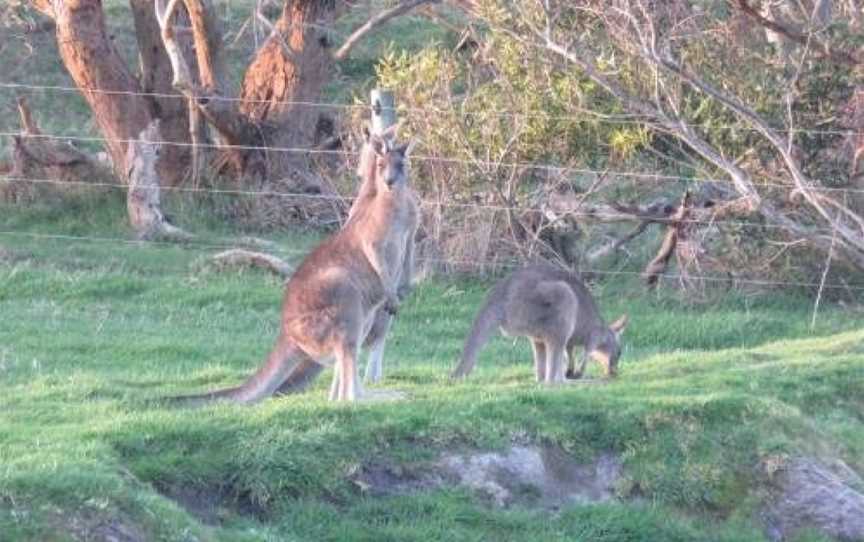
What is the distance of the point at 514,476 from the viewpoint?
338 inches

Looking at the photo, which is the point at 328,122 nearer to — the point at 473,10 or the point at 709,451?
the point at 473,10

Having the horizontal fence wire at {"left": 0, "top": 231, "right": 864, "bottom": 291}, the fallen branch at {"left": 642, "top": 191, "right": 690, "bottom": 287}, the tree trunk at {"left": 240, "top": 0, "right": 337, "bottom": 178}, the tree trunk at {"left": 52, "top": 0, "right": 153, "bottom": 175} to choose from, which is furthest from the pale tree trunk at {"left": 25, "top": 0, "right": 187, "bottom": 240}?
the fallen branch at {"left": 642, "top": 191, "right": 690, "bottom": 287}

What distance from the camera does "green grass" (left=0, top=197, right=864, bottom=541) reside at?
7.57 m

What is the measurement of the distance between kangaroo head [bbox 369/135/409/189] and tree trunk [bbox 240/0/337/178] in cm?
795

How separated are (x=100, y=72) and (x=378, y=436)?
10.1 metres

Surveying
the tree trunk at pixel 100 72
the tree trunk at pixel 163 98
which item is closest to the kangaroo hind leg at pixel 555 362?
the tree trunk at pixel 100 72

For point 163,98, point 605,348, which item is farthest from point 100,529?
point 163,98

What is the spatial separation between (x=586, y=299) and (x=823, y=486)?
8.41 ft

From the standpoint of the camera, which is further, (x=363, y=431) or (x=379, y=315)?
(x=379, y=315)

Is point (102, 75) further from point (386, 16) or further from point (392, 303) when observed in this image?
point (392, 303)

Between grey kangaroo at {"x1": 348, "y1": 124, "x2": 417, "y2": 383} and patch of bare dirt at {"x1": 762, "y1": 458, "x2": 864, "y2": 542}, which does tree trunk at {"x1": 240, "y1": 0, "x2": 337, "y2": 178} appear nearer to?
grey kangaroo at {"x1": 348, "y1": 124, "x2": 417, "y2": 383}

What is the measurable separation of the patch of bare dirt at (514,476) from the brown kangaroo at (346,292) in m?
0.85

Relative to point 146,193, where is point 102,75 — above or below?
above

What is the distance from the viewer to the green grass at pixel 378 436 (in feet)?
24.8
